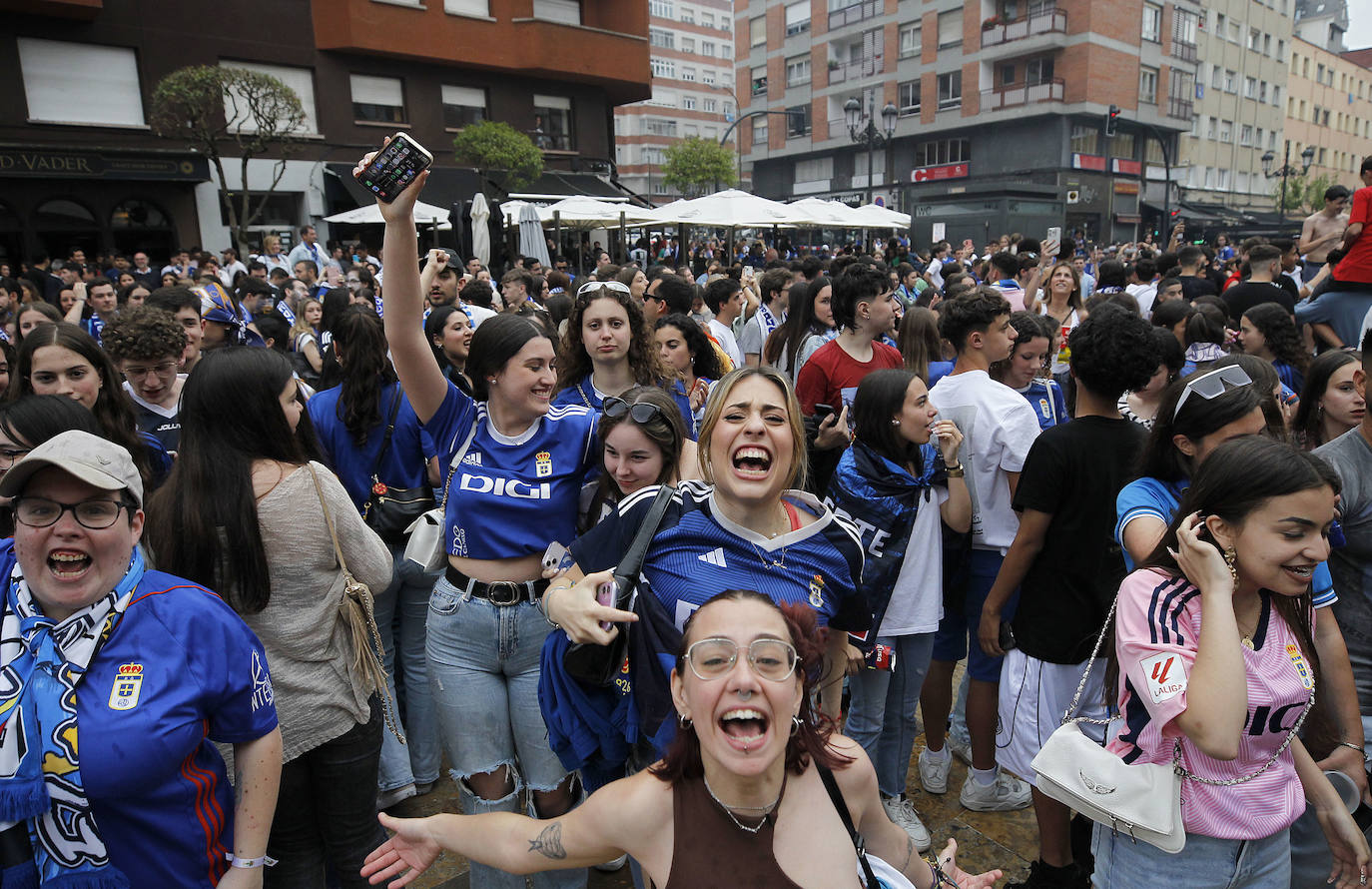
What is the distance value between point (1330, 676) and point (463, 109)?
28979mm

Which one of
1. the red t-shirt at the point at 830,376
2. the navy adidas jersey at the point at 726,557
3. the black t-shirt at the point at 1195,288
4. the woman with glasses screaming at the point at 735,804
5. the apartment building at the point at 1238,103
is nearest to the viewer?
the woman with glasses screaming at the point at 735,804

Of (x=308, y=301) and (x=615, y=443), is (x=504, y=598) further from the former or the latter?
(x=308, y=301)

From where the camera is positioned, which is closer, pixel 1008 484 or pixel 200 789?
pixel 200 789

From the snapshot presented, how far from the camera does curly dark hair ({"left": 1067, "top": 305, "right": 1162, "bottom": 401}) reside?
Result: 2.95m

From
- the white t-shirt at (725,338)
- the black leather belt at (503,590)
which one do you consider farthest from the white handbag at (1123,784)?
the white t-shirt at (725,338)

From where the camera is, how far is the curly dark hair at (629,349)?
159 inches

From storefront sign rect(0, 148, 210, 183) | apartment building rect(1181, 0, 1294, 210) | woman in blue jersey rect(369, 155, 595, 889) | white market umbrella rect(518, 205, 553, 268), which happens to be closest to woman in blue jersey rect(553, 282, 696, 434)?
woman in blue jersey rect(369, 155, 595, 889)

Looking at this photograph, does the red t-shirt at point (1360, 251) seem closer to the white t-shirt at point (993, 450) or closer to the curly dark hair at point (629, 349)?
the white t-shirt at point (993, 450)

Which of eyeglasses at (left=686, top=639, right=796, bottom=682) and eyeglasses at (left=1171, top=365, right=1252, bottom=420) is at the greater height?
eyeglasses at (left=1171, top=365, right=1252, bottom=420)

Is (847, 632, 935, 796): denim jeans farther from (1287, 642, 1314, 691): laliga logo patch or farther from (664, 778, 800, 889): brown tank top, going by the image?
(664, 778, 800, 889): brown tank top

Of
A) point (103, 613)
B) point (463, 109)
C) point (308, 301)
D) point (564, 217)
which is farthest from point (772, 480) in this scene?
point (463, 109)

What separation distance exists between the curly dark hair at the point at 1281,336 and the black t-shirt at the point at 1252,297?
5.94ft

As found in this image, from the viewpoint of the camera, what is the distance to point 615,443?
2.89 meters

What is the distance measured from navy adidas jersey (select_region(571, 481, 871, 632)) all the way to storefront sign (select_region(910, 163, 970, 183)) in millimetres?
42473
